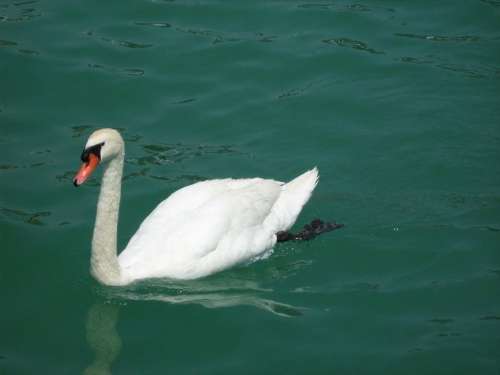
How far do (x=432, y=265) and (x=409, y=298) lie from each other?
2.38 feet

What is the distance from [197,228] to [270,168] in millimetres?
2333

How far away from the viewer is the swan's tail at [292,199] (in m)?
10.4

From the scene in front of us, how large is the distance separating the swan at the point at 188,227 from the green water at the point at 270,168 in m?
0.21

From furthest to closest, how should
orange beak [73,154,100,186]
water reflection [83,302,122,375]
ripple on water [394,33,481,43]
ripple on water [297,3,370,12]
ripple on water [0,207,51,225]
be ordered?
1. ripple on water [297,3,370,12]
2. ripple on water [394,33,481,43]
3. ripple on water [0,207,51,225]
4. orange beak [73,154,100,186]
5. water reflection [83,302,122,375]

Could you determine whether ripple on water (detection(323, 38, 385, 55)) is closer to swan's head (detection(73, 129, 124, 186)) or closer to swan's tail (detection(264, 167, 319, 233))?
swan's tail (detection(264, 167, 319, 233))

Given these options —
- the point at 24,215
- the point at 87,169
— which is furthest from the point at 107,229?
the point at 24,215

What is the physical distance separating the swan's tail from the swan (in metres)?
0.01

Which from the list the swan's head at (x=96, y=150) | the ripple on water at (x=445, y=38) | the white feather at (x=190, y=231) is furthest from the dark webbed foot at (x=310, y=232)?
the ripple on water at (x=445, y=38)

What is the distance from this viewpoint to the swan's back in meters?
9.17

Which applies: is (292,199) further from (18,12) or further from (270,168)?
(18,12)

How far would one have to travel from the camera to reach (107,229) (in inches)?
351

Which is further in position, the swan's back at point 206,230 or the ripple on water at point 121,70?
the ripple on water at point 121,70

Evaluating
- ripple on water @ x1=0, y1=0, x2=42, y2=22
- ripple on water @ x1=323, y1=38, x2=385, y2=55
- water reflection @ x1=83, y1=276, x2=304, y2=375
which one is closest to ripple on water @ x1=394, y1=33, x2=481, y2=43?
ripple on water @ x1=323, y1=38, x2=385, y2=55

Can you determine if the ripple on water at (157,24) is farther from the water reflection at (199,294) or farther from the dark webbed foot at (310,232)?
the water reflection at (199,294)
